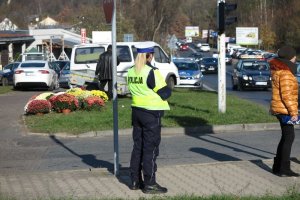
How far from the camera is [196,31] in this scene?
129875 mm

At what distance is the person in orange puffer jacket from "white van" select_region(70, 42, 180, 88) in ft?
43.9

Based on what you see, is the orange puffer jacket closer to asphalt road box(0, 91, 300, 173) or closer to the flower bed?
asphalt road box(0, 91, 300, 173)

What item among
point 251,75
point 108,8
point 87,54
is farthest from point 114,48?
point 251,75

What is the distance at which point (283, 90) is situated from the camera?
8.41m

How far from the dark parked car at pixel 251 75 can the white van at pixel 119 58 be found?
28.6 ft

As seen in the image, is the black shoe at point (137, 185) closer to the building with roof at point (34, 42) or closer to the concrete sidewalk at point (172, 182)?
the concrete sidewalk at point (172, 182)

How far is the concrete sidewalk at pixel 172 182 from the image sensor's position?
757 cm

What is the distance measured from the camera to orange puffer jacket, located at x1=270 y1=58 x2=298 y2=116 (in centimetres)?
838

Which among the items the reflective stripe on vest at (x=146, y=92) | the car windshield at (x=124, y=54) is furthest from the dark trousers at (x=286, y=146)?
the car windshield at (x=124, y=54)

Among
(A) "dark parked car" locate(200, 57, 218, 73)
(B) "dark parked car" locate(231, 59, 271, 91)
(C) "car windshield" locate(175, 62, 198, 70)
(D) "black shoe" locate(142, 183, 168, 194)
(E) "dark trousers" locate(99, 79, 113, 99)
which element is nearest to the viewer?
(D) "black shoe" locate(142, 183, 168, 194)

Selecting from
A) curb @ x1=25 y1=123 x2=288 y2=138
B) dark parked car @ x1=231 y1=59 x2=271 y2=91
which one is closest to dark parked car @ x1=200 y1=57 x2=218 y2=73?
dark parked car @ x1=231 y1=59 x2=271 y2=91

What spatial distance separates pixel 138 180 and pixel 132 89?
3.71 feet

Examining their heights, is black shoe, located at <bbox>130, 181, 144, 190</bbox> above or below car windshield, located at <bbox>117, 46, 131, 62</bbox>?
below

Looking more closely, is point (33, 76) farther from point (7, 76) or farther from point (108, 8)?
point (108, 8)
